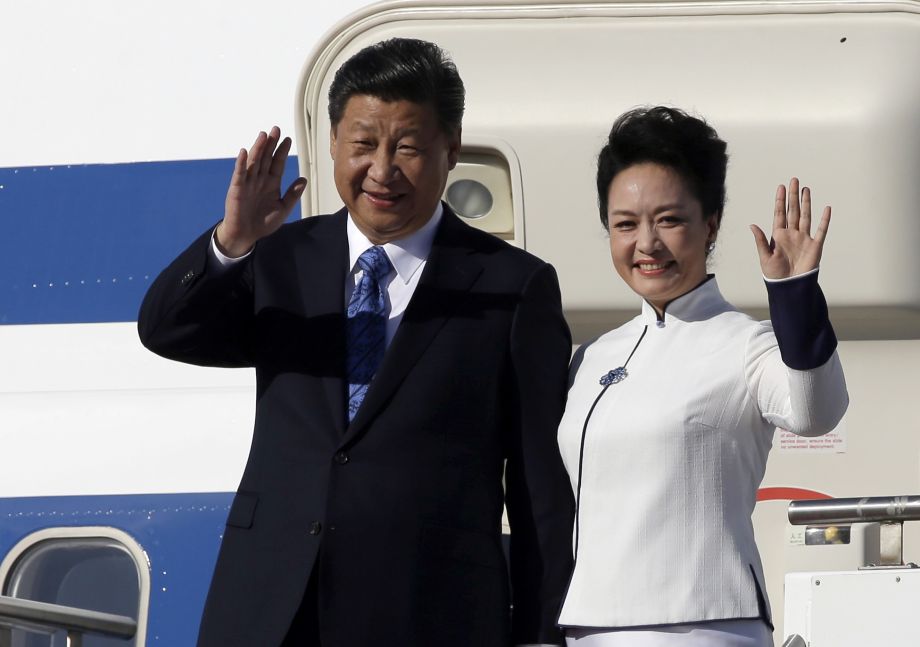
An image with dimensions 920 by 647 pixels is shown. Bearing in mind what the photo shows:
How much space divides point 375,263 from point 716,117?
115 cm

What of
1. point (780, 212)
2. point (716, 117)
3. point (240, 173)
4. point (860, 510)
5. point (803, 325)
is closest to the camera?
point (803, 325)

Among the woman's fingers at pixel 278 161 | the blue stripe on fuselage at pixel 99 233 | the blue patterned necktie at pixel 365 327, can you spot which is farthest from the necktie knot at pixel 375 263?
the blue stripe on fuselage at pixel 99 233

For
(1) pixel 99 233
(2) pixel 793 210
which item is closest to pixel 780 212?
(2) pixel 793 210

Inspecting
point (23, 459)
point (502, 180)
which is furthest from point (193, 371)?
point (502, 180)

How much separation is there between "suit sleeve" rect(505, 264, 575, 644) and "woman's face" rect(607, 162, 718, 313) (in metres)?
0.20

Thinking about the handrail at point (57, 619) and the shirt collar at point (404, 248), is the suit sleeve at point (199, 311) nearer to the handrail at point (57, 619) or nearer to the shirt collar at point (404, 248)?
the shirt collar at point (404, 248)

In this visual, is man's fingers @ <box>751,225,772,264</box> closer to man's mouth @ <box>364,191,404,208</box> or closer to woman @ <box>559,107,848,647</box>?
woman @ <box>559,107,848,647</box>

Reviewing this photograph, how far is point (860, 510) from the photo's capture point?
2.74m

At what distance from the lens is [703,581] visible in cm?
240

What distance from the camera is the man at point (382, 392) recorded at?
2.54 m

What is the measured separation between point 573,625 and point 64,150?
6.65 feet

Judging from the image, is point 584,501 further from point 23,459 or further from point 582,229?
point 23,459

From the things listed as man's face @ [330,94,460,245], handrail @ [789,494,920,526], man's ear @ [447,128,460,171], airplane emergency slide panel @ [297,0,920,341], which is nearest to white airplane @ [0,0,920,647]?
airplane emergency slide panel @ [297,0,920,341]

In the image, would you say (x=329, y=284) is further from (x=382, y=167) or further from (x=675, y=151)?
(x=675, y=151)
